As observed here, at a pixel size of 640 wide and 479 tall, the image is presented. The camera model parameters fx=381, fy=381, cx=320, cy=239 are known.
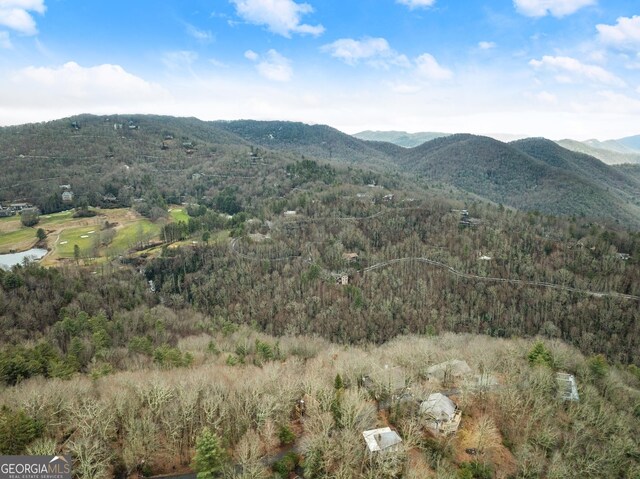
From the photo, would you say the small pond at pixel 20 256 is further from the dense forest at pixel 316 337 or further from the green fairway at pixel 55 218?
the green fairway at pixel 55 218

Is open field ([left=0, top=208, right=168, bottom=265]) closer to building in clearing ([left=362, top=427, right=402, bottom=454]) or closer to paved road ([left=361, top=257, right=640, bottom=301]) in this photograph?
paved road ([left=361, top=257, right=640, bottom=301])

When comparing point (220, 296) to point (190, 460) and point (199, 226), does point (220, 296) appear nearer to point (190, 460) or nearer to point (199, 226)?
point (199, 226)

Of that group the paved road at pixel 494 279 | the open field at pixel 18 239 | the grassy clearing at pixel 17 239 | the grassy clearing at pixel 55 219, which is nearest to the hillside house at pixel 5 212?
the grassy clearing at pixel 55 219

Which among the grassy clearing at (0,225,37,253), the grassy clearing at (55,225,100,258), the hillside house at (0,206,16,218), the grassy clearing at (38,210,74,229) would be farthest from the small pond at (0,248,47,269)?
the hillside house at (0,206,16,218)

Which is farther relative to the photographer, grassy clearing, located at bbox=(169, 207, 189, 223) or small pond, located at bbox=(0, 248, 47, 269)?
grassy clearing, located at bbox=(169, 207, 189, 223)

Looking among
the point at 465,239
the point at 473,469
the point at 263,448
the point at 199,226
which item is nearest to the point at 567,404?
the point at 473,469

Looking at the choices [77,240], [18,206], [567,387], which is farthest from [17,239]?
[567,387]

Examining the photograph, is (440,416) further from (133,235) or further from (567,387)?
(133,235)
